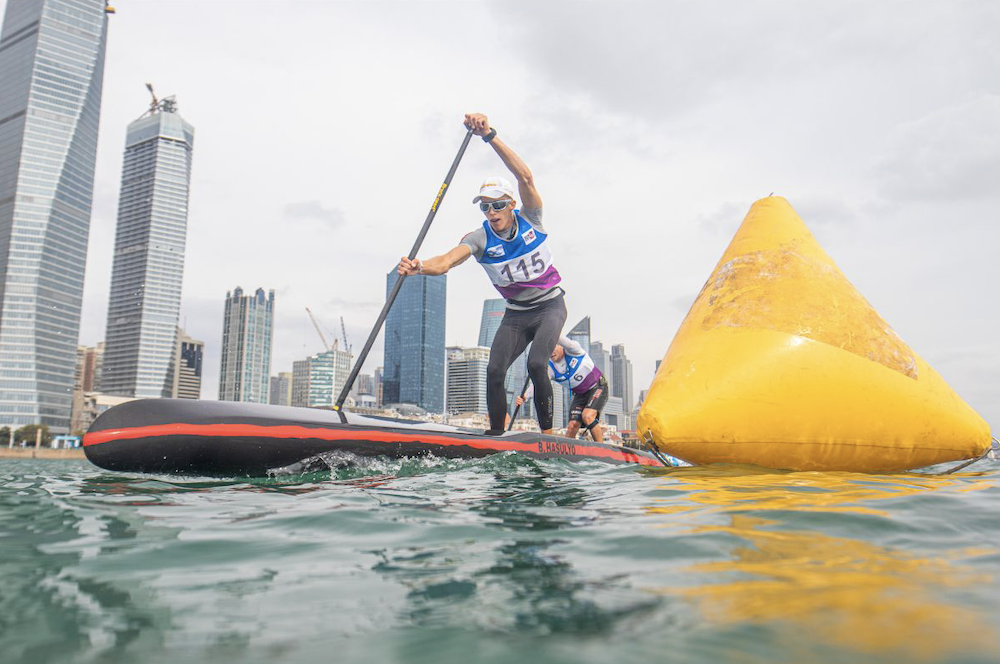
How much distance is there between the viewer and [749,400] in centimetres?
415

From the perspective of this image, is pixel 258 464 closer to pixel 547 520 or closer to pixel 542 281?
pixel 547 520

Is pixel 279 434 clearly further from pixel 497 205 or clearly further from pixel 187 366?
pixel 187 366

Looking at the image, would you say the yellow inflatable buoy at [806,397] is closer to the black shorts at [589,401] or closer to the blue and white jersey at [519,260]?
the blue and white jersey at [519,260]

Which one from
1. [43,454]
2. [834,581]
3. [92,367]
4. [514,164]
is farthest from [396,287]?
[92,367]

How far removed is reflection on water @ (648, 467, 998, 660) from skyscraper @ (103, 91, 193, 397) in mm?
161372

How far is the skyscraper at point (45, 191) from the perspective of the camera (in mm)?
107625

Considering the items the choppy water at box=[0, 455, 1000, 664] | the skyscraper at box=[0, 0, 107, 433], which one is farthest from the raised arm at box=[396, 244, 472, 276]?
the skyscraper at box=[0, 0, 107, 433]

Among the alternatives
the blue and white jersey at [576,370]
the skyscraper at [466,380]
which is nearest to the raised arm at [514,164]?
the blue and white jersey at [576,370]

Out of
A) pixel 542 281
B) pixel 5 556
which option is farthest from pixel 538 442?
pixel 5 556

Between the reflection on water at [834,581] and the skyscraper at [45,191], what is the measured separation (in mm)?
130337

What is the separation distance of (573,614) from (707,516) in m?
1.31

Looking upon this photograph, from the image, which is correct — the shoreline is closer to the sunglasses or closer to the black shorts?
the black shorts

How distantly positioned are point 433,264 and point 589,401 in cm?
501

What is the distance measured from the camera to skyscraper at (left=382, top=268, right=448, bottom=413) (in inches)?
6260
